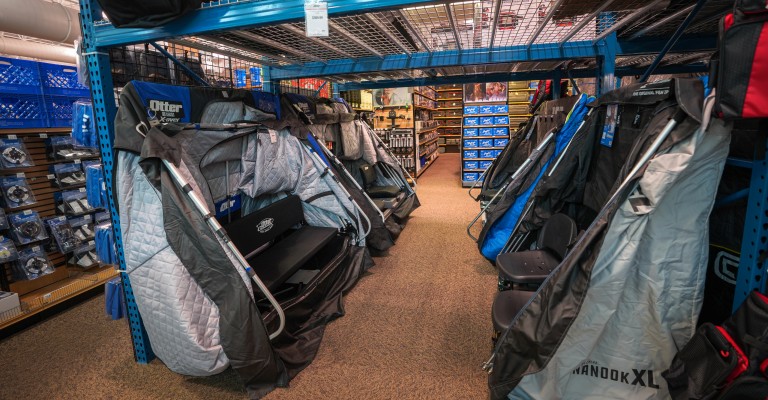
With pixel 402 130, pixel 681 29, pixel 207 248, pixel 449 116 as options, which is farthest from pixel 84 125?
pixel 449 116

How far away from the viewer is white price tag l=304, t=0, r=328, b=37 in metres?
1.67

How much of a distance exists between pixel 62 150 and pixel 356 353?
10.8ft

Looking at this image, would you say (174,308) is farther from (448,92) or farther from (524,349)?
(448,92)

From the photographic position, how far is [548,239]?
2570 millimetres

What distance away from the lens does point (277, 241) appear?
3.39 m

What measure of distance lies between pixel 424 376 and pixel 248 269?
114 centimetres

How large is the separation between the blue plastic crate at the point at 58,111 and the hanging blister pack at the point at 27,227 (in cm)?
78

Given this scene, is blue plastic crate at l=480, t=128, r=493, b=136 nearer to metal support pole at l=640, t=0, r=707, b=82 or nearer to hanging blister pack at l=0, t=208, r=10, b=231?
metal support pole at l=640, t=0, r=707, b=82

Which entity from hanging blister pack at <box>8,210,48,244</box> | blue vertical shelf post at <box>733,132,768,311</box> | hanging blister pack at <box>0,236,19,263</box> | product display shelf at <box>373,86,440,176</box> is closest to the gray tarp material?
blue vertical shelf post at <box>733,132,768,311</box>

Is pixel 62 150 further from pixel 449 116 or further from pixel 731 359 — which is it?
pixel 449 116

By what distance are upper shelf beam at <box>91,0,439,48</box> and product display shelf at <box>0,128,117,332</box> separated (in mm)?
1910

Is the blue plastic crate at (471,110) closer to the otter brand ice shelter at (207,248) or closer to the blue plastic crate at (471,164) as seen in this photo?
the blue plastic crate at (471,164)

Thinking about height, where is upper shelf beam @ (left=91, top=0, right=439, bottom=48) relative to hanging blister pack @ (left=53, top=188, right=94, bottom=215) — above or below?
above

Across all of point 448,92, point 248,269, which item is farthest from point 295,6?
point 448,92
